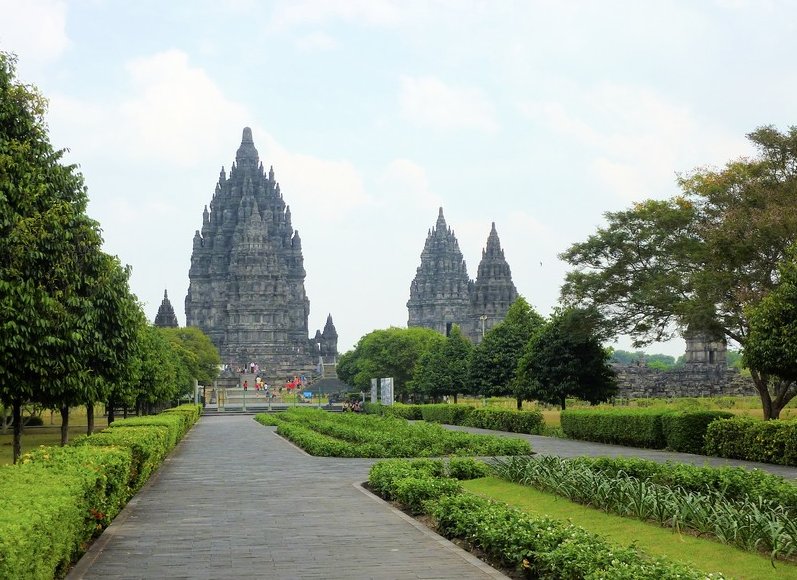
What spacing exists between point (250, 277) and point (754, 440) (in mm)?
139509

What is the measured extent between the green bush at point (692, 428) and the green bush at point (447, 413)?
852 inches

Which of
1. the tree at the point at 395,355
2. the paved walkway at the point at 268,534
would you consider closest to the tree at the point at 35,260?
the paved walkway at the point at 268,534

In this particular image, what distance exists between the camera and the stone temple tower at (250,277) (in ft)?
531

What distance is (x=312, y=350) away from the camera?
184 m

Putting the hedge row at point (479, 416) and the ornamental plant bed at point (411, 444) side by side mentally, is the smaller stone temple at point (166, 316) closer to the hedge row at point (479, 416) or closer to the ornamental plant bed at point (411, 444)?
the hedge row at point (479, 416)

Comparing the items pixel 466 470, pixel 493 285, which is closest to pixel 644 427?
pixel 466 470

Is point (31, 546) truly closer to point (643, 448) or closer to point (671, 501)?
point (671, 501)

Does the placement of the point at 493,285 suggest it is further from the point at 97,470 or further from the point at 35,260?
the point at 97,470

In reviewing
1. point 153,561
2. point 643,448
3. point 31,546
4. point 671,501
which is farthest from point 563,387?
point 31,546

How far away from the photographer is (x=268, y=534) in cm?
1417

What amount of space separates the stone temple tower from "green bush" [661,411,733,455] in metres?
133

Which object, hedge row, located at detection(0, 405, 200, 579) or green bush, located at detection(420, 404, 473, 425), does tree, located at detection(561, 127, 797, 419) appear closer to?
green bush, located at detection(420, 404, 473, 425)

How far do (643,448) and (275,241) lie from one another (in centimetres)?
14203

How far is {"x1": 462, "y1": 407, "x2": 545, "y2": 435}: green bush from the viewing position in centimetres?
4215
